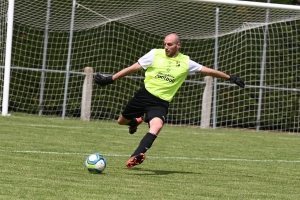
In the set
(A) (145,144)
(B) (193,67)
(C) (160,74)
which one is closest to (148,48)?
(B) (193,67)

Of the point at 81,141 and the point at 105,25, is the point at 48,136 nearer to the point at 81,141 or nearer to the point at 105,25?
the point at 81,141

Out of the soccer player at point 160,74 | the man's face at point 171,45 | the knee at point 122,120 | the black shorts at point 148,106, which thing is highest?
the man's face at point 171,45

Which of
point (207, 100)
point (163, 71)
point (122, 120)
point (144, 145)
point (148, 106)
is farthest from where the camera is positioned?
point (207, 100)

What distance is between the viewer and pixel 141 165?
971cm

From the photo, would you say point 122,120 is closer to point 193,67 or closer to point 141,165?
point 141,165

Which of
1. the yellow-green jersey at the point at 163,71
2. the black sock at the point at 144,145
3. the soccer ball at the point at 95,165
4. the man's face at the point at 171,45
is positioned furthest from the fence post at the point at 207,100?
the soccer ball at the point at 95,165

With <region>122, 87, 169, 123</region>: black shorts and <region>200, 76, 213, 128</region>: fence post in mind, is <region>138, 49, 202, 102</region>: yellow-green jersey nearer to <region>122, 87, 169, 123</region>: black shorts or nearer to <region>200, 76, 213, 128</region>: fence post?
<region>122, 87, 169, 123</region>: black shorts

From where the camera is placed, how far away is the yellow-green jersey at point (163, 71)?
952 centimetres

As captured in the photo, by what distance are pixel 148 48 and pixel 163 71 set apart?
10.2m

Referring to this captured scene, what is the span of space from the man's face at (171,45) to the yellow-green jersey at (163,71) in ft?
0.31

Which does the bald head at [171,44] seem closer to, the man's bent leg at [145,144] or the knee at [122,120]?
the man's bent leg at [145,144]

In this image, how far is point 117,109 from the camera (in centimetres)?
1931

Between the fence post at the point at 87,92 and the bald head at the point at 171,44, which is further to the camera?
the fence post at the point at 87,92

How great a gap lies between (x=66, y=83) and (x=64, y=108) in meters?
0.65
